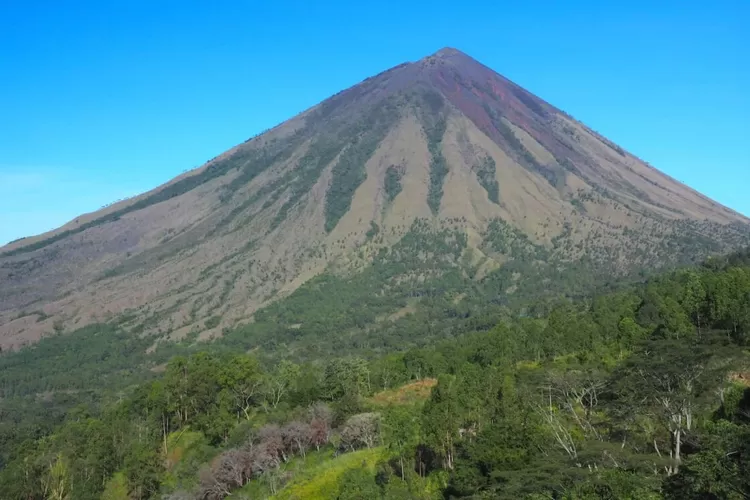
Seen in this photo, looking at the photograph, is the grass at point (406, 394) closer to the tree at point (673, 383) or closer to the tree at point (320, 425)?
the tree at point (320, 425)

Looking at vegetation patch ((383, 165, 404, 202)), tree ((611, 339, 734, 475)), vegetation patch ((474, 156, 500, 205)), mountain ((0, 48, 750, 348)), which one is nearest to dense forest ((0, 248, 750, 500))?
tree ((611, 339, 734, 475))

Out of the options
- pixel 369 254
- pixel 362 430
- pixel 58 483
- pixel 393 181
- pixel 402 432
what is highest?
pixel 393 181

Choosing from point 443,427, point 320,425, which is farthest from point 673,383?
point 320,425

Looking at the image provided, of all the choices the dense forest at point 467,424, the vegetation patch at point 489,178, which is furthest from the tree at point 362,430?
the vegetation patch at point 489,178

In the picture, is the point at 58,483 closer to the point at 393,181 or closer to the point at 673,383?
the point at 673,383

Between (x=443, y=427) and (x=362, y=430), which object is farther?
(x=362, y=430)

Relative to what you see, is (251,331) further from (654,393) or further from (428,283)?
(654,393)

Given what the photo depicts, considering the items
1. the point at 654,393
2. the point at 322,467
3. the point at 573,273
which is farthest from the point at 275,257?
the point at 654,393

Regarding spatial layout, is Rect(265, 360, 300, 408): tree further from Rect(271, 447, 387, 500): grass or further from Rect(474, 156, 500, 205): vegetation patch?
Rect(474, 156, 500, 205): vegetation patch
